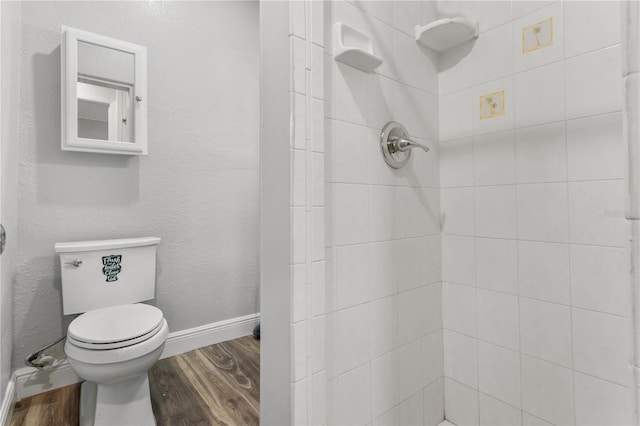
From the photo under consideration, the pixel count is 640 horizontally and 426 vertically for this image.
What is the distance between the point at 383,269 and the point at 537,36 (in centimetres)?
100

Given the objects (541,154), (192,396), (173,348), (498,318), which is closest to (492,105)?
(541,154)

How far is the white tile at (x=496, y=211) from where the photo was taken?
1.23 metres

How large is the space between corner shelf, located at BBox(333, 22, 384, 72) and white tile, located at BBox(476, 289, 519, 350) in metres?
0.99

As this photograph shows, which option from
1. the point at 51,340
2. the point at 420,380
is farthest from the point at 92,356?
the point at 420,380

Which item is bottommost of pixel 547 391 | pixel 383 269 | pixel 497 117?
pixel 547 391

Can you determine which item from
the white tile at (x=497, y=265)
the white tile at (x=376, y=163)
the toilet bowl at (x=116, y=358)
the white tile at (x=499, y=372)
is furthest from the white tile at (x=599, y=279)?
the toilet bowl at (x=116, y=358)

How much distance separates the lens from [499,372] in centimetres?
127

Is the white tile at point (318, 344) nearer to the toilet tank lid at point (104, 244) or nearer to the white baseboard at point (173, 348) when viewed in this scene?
the toilet tank lid at point (104, 244)

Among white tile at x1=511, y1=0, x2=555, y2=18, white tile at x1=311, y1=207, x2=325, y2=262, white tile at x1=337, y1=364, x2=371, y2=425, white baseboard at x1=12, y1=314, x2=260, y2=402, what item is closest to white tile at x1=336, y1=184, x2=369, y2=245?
white tile at x1=311, y1=207, x2=325, y2=262

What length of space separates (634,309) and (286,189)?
2.35ft

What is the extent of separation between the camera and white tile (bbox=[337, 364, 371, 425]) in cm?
106

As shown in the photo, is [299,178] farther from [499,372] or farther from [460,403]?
[460,403]

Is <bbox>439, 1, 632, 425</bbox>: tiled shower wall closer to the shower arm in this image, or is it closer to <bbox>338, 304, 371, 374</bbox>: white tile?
the shower arm

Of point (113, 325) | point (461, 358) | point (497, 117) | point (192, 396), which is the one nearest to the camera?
point (497, 117)
